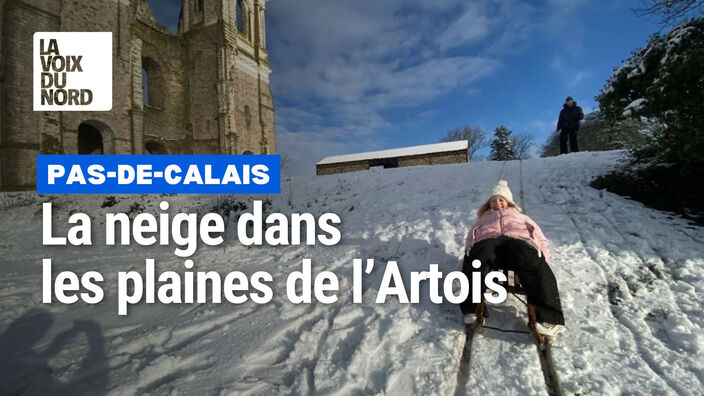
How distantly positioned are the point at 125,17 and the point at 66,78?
5579 millimetres

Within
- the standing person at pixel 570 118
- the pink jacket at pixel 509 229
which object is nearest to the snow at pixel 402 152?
the standing person at pixel 570 118

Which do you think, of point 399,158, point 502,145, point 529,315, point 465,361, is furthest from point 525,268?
point 502,145

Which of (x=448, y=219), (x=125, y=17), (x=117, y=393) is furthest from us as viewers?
(x=125, y=17)

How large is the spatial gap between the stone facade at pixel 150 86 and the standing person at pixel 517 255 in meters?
17.3

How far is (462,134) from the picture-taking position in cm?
4516

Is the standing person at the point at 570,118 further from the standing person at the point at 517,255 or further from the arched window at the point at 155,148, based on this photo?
the arched window at the point at 155,148

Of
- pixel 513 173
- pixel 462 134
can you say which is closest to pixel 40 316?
pixel 513 173

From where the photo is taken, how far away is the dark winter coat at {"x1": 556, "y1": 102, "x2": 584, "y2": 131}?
34.0 ft

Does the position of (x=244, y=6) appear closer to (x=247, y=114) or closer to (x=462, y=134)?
(x=247, y=114)

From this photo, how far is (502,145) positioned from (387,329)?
136 ft

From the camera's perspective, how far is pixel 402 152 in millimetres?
22000

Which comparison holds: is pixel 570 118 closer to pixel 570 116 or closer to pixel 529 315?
pixel 570 116

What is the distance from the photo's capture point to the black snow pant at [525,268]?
2562mm

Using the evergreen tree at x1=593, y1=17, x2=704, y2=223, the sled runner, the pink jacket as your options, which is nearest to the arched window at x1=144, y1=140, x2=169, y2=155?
the pink jacket
